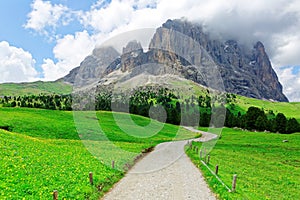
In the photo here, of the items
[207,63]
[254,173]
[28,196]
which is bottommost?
[254,173]

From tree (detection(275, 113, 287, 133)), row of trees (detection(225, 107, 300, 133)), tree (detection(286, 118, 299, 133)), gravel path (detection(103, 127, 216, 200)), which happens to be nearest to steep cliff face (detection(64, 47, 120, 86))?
gravel path (detection(103, 127, 216, 200))

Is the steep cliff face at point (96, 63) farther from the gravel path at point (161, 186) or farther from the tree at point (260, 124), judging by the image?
the tree at point (260, 124)

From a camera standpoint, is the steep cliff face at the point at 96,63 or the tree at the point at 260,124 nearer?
the steep cliff face at the point at 96,63

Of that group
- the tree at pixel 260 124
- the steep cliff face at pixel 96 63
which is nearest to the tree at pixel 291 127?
the tree at pixel 260 124

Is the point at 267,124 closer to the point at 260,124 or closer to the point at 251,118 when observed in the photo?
the point at 260,124

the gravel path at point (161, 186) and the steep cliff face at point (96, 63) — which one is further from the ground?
the steep cliff face at point (96, 63)

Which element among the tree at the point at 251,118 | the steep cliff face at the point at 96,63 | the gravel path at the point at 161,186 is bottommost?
the gravel path at the point at 161,186

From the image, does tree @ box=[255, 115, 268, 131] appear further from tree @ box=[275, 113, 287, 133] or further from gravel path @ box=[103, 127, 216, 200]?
gravel path @ box=[103, 127, 216, 200]

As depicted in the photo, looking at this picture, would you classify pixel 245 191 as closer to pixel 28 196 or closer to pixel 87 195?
pixel 87 195

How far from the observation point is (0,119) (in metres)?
66.0

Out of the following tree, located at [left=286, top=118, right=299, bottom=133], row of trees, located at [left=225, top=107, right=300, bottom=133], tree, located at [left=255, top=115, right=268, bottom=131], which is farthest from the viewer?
tree, located at [left=255, top=115, right=268, bottom=131]

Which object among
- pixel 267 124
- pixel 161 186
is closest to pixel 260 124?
pixel 267 124

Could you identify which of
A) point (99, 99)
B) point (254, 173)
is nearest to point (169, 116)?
point (99, 99)

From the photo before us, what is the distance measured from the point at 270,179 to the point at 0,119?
61.8 m
